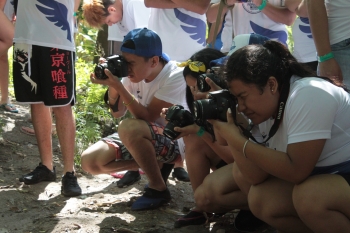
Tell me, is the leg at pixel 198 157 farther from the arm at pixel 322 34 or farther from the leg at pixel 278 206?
the arm at pixel 322 34

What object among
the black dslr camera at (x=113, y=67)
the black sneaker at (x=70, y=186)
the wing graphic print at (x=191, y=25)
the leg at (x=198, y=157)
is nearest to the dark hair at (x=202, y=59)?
the leg at (x=198, y=157)

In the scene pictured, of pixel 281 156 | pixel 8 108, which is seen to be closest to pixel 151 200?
pixel 281 156

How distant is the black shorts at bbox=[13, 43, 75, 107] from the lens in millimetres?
4082

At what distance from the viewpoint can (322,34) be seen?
10.6 feet

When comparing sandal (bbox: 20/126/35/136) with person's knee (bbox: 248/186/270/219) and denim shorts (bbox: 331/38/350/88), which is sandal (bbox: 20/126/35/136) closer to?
person's knee (bbox: 248/186/270/219)

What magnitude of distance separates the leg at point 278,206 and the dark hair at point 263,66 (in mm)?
546

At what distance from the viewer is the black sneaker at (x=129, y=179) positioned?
4332mm

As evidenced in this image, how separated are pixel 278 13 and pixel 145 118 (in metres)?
1.35

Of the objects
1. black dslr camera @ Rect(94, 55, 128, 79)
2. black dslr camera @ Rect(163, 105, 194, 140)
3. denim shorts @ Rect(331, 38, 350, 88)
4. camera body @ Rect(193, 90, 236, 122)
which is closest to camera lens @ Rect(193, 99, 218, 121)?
camera body @ Rect(193, 90, 236, 122)

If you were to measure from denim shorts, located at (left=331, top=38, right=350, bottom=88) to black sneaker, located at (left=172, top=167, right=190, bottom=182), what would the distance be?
166 cm

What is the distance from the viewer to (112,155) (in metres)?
4.03

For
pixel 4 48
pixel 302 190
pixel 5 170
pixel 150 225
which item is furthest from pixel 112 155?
pixel 302 190

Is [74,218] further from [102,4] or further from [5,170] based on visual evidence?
[102,4]

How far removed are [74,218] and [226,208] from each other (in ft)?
3.27
